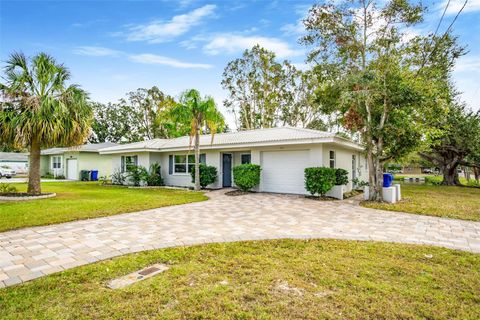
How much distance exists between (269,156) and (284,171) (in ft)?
3.82

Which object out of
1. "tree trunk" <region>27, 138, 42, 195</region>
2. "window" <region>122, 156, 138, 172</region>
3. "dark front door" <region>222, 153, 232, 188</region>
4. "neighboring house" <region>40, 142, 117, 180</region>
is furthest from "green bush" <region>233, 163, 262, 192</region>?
"neighboring house" <region>40, 142, 117, 180</region>

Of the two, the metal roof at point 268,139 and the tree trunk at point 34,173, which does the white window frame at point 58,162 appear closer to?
the metal roof at point 268,139

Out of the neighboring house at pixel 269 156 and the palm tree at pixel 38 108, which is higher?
the palm tree at pixel 38 108

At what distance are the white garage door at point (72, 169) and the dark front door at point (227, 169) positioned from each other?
16.6 meters

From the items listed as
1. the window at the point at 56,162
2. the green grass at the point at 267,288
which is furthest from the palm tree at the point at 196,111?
the window at the point at 56,162

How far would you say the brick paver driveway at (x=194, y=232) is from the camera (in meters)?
4.34

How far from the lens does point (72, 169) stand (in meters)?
24.9

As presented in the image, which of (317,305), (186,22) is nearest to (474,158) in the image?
(186,22)

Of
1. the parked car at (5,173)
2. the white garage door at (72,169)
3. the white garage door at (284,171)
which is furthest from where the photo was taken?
the parked car at (5,173)

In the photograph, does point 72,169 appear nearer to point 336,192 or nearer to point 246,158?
point 246,158

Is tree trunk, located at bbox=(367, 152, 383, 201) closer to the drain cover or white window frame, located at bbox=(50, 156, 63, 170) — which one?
the drain cover

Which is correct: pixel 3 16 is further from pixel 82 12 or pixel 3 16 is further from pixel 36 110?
pixel 36 110

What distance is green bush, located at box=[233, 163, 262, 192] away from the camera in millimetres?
13062

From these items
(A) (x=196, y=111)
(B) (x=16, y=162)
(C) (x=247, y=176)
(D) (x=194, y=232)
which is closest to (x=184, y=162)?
(A) (x=196, y=111)
